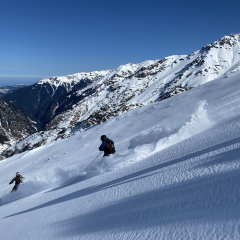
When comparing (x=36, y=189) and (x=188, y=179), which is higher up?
(x=188, y=179)

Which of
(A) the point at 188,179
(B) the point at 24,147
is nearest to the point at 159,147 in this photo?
(A) the point at 188,179

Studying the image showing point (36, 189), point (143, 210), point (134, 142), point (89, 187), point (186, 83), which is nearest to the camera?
point (143, 210)

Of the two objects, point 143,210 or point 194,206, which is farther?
point 143,210

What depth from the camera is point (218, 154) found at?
5.15 meters

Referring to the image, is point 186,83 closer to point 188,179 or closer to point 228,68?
point 228,68

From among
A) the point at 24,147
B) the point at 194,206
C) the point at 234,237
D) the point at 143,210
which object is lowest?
Answer: the point at 24,147

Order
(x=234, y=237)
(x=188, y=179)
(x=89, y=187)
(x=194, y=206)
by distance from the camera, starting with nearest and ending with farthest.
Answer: (x=234, y=237) → (x=194, y=206) → (x=188, y=179) → (x=89, y=187)

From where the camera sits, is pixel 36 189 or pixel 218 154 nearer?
pixel 218 154

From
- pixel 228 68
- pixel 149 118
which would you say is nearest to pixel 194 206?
pixel 149 118

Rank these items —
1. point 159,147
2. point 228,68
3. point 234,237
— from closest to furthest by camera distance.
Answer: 1. point 234,237
2. point 159,147
3. point 228,68

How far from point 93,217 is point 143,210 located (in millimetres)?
1559

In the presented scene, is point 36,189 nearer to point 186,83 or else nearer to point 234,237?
point 234,237

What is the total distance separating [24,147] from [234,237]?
134m

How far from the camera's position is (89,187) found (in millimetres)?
7355
